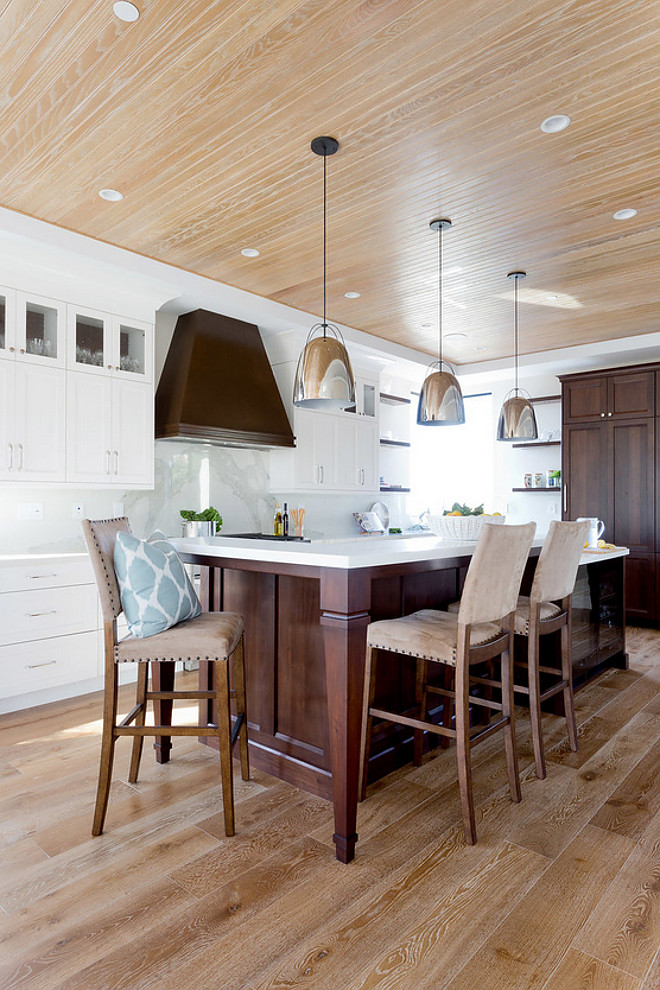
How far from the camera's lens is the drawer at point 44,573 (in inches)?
130

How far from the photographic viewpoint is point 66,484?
12.2 ft

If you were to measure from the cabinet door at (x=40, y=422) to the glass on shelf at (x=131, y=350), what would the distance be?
460mm

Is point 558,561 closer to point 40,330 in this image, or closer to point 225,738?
point 225,738

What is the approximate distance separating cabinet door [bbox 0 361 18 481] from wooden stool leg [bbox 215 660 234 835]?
214 cm

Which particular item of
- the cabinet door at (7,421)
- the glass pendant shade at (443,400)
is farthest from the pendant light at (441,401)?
the cabinet door at (7,421)

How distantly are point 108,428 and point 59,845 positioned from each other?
2.54 m

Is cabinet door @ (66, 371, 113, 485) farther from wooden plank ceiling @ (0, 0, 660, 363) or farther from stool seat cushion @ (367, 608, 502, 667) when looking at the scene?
stool seat cushion @ (367, 608, 502, 667)

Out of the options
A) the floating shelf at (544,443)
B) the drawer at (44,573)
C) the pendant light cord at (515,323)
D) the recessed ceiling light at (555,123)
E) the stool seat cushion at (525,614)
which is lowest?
the stool seat cushion at (525,614)

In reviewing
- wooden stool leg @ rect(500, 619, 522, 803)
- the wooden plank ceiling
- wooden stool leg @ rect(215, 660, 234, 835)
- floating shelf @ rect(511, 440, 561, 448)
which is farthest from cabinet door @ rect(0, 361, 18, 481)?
floating shelf @ rect(511, 440, 561, 448)

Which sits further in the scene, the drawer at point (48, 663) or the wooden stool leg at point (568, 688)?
the drawer at point (48, 663)

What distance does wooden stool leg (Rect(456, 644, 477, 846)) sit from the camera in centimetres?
201

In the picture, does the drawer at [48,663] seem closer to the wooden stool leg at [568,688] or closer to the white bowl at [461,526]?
the white bowl at [461,526]

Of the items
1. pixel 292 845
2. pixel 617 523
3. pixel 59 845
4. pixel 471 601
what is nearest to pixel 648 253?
pixel 617 523

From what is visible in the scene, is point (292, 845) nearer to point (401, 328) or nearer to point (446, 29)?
point (446, 29)
